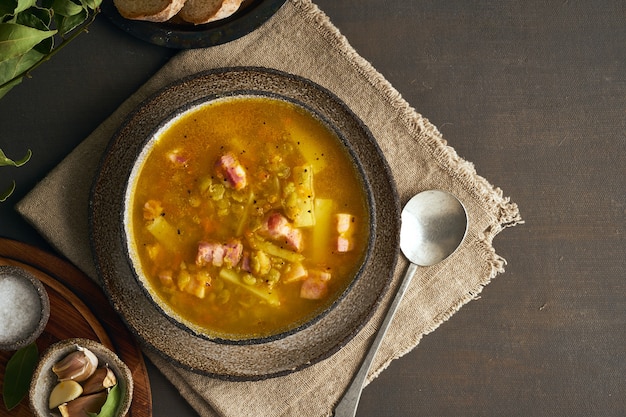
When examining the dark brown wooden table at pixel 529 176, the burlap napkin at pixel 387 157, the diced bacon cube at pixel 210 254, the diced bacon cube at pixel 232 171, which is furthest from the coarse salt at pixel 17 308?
the dark brown wooden table at pixel 529 176

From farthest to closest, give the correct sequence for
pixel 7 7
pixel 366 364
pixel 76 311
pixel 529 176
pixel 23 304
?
pixel 529 176, pixel 366 364, pixel 76 311, pixel 23 304, pixel 7 7

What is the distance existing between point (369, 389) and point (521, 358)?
0.75 metres

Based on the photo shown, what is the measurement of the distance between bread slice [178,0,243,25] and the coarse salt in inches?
51.7

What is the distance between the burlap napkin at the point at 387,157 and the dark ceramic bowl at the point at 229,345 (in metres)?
0.17

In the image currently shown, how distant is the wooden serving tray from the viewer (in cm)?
280

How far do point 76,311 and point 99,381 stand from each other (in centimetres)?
35

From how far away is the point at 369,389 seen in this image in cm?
302

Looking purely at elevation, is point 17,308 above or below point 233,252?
above

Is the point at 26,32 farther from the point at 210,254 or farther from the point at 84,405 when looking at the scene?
the point at 84,405

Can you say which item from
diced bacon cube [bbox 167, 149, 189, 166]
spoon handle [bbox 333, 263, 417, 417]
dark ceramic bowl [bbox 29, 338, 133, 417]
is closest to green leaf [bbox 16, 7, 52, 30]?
diced bacon cube [bbox 167, 149, 189, 166]

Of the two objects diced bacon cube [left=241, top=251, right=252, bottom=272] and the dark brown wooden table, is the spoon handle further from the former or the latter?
diced bacon cube [left=241, top=251, right=252, bottom=272]

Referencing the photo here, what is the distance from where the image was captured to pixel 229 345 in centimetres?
269

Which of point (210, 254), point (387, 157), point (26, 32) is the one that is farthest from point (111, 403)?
Result: point (387, 157)

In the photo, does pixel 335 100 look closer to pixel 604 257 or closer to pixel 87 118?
pixel 87 118
